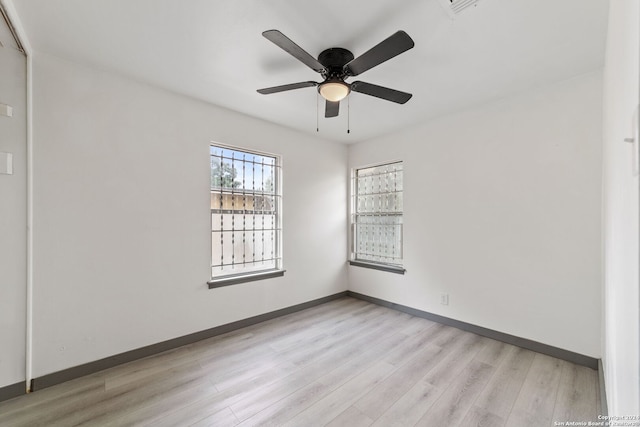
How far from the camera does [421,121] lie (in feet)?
11.1

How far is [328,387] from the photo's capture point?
203 centimetres

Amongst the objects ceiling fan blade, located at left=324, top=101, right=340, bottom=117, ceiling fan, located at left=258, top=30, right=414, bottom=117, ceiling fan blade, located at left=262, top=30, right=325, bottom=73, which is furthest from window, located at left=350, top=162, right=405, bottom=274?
ceiling fan blade, located at left=262, top=30, right=325, bottom=73

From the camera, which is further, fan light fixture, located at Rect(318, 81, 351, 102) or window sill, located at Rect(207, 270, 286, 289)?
window sill, located at Rect(207, 270, 286, 289)

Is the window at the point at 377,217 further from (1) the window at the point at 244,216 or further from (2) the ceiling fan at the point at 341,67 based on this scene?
(2) the ceiling fan at the point at 341,67

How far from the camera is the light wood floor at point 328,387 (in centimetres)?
172

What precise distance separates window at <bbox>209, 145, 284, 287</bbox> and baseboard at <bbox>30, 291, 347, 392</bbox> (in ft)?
1.67

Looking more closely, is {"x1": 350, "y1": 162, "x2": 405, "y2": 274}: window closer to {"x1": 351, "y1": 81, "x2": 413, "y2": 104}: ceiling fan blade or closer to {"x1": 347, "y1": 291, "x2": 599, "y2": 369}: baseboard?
{"x1": 347, "y1": 291, "x2": 599, "y2": 369}: baseboard

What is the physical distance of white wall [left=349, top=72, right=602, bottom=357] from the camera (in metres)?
2.30

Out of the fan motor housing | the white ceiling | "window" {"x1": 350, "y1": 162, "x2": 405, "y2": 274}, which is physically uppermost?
the white ceiling

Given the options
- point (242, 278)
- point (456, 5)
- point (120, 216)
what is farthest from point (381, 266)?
point (120, 216)

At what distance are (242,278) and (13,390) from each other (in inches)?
72.6

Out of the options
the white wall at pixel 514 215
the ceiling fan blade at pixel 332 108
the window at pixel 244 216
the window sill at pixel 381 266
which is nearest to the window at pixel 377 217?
the window sill at pixel 381 266

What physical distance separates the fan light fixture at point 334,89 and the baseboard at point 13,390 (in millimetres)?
3111

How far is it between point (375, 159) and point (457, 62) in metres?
1.96
